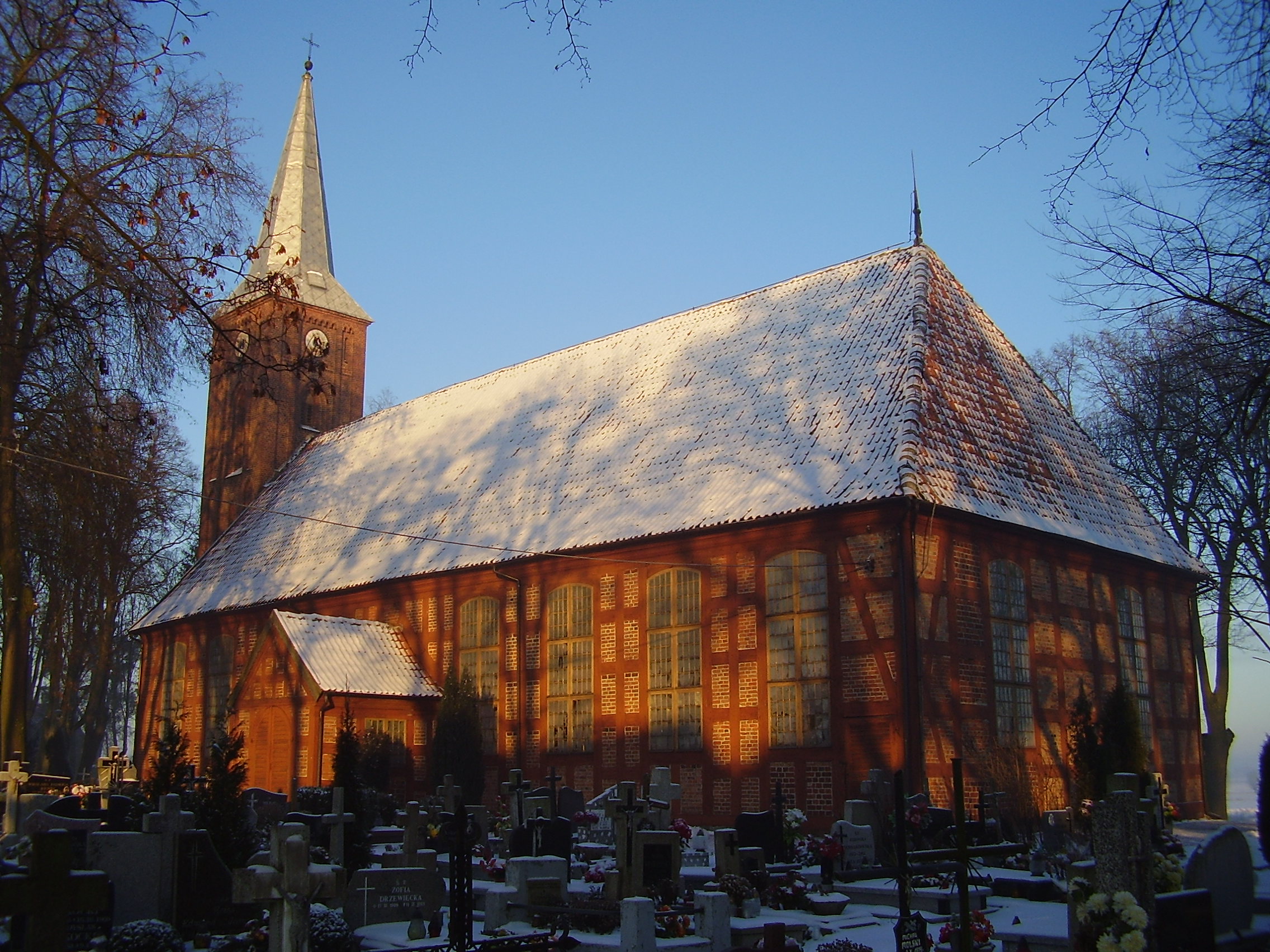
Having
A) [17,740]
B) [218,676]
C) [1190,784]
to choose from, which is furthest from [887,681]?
→ [218,676]

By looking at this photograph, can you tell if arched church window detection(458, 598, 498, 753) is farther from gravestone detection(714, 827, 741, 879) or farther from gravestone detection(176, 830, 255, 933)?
gravestone detection(176, 830, 255, 933)

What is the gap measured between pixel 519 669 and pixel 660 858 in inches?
459

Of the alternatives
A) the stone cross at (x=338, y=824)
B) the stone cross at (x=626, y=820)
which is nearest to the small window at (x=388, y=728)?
the stone cross at (x=338, y=824)

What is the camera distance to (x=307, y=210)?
40.6 meters

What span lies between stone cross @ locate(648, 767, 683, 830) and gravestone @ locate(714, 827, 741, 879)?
225 cm

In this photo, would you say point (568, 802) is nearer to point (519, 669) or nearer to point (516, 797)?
point (516, 797)

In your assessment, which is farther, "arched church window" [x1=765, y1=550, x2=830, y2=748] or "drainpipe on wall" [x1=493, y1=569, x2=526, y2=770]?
"drainpipe on wall" [x1=493, y1=569, x2=526, y2=770]

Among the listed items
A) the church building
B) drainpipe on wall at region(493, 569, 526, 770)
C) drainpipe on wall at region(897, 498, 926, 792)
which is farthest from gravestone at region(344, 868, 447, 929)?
drainpipe on wall at region(493, 569, 526, 770)

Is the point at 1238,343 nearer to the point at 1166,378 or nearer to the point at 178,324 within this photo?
the point at 1166,378

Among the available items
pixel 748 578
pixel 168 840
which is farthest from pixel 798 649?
pixel 168 840

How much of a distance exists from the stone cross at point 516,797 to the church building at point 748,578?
4.28 meters

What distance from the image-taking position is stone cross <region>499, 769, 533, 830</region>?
1817 cm

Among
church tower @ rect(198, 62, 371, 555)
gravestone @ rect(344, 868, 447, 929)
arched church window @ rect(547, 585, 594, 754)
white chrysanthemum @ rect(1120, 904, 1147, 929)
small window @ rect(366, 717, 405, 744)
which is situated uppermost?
church tower @ rect(198, 62, 371, 555)

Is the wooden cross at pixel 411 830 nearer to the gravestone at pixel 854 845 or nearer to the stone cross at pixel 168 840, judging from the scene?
the stone cross at pixel 168 840
